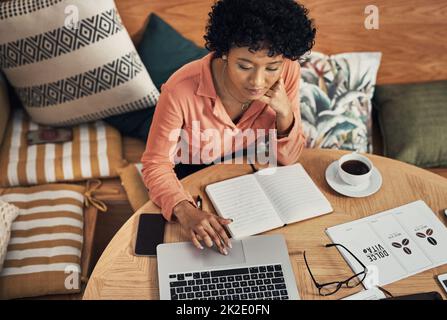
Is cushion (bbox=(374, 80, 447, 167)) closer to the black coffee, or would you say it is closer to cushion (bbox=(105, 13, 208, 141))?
the black coffee

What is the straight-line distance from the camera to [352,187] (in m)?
1.58

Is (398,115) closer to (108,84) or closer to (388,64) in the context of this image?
(388,64)

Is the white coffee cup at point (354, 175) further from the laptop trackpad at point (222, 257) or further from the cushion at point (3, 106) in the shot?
the cushion at point (3, 106)

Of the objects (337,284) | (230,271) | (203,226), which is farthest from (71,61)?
(337,284)

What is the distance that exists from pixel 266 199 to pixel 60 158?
3.04ft

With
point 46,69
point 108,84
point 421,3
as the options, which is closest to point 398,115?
point 421,3

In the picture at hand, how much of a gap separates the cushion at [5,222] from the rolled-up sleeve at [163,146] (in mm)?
515

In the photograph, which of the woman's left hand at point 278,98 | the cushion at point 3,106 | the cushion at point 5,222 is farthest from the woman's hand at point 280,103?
the cushion at point 3,106

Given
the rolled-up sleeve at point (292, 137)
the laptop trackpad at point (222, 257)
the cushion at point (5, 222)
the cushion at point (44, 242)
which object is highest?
the rolled-up sleeve at point (292, 137)

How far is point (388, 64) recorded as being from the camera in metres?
2.34

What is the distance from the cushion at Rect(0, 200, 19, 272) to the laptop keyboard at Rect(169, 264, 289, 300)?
2.19ft

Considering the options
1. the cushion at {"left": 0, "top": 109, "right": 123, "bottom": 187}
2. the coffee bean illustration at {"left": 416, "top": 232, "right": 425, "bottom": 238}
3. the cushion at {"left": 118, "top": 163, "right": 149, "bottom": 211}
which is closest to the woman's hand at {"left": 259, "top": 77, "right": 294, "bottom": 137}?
the coffee bean illustration at {"left": 416, "top": 232, "right": 425, "bottom": 238}

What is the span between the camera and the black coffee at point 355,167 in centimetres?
158

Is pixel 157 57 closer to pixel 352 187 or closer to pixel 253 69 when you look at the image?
pixel 253 69
